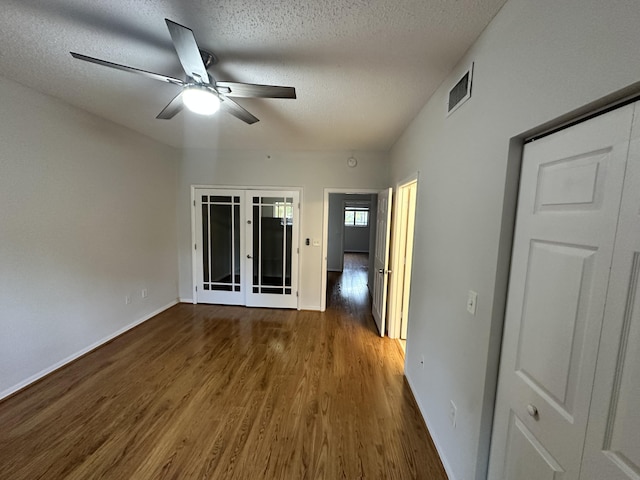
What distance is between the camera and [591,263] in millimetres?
789

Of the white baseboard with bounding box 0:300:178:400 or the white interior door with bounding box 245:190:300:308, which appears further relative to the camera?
the white interior door with bounding box 245:190:300:308

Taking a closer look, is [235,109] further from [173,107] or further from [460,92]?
[460,92]

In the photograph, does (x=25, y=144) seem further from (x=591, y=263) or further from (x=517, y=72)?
(x=591, y=263)

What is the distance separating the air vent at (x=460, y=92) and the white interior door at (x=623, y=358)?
969mm

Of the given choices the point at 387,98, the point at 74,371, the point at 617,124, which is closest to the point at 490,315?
the point at 617,124

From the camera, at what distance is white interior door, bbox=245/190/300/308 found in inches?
164

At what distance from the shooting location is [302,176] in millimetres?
4062

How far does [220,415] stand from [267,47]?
2.63m

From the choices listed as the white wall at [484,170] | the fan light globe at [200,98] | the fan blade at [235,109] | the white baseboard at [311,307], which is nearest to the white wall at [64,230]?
the fan light globe at [200,98]

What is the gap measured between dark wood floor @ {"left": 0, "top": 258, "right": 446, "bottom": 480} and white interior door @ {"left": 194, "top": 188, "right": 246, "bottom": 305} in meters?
1.19

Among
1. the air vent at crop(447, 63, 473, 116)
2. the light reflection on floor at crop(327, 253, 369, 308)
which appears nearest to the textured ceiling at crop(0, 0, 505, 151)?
the air vent at crop(447, 63, 473, 116)

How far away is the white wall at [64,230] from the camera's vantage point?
6.98ft

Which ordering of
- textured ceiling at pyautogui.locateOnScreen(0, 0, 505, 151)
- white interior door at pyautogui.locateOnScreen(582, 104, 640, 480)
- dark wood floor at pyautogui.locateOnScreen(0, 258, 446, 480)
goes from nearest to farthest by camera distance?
1. white interior door at pyautogui.locateOnScreen(582, 104, 640, 480)
2. textured ceiling at pyautogui.locateOnScreen(0, 0, 505, 151)
3. dark wood floor at pyautogui.locateOnScreen(0, 258, 446, 480)

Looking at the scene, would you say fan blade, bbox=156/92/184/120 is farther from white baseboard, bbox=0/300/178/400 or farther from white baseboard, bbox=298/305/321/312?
white baseboard, bbox=298/305/321/312
